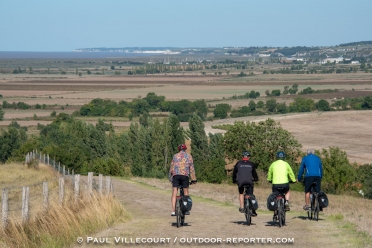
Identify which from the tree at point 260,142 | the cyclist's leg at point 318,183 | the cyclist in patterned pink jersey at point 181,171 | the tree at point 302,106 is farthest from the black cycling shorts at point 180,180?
the tree at point 302,106

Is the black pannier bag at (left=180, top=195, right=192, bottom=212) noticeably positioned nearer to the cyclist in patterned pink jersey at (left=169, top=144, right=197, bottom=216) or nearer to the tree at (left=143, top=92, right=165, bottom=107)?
the cyclist in patterned pink jersey at (left=169, top=144, right=197, bottom=216)

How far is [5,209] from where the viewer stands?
51.1ft

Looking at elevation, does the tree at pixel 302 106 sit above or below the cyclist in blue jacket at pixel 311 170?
below

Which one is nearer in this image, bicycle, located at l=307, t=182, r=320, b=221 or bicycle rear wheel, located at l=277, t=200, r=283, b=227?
bicycle rear wheel, located at l=277, t=200, r=283, b=227

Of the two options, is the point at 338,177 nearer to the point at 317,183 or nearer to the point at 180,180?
the point at 317,183

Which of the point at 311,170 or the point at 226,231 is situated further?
the point at 311,170

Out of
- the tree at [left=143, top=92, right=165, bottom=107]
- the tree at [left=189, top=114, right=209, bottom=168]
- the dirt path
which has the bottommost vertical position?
the tree at [left=143, top=92, right=165, bottom=107]

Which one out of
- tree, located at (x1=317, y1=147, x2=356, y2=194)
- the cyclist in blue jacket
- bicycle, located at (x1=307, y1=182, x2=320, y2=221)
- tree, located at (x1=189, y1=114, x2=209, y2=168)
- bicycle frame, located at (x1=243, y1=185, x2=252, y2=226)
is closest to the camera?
bicycle frame, located at (x1=243, y1=185, x2=252, y2=226)

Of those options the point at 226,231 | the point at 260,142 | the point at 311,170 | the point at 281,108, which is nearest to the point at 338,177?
the point at 260,142

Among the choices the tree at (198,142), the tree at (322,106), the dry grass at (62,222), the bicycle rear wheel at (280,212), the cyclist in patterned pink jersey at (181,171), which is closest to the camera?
the dry grass at (62,222)

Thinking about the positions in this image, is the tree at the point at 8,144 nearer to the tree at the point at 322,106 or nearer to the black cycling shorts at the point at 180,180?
the black cycling shorts at the point at 180,180

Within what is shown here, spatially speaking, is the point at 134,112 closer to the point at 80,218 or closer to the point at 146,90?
the point at 146,90

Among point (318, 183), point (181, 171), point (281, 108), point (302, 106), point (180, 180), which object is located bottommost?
point (281, 108)

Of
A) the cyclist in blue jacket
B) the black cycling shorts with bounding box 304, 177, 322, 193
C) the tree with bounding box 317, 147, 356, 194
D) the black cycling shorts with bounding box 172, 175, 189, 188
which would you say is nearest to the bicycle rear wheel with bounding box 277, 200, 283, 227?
the cyclist in blue jacket
